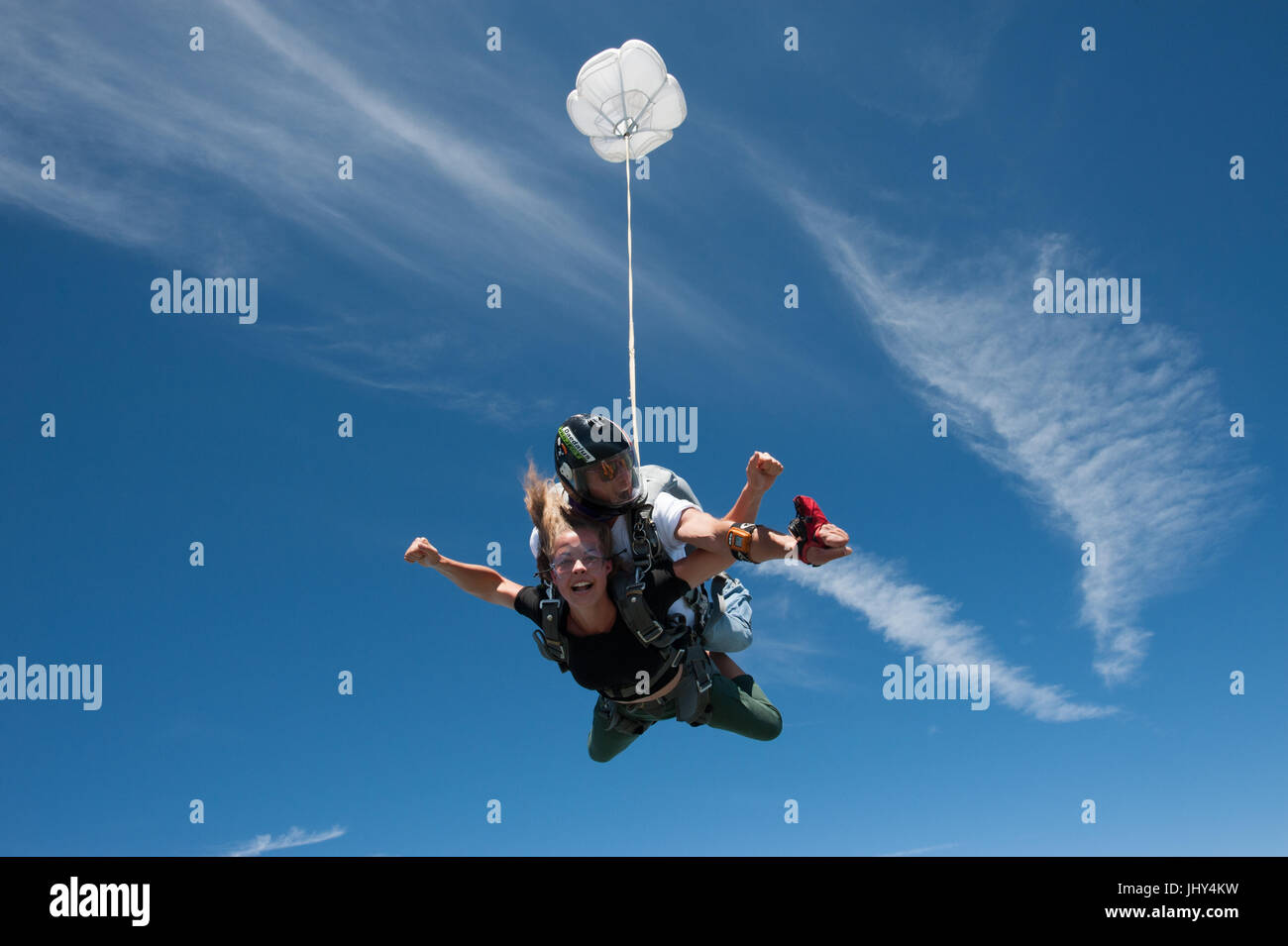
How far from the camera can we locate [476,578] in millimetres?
5980

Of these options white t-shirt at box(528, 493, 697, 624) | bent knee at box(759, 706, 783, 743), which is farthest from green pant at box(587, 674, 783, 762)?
white t-shirt at box(528, 493, 697, 624)

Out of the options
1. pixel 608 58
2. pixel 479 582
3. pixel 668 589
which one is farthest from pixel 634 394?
pixel 608 58

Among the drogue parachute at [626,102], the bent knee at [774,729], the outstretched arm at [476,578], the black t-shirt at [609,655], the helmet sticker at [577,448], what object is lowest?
the bent knee at [774,729]

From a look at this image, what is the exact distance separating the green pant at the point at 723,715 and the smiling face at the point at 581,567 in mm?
1273

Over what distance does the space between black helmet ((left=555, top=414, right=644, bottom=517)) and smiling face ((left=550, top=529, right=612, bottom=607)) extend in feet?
0.63

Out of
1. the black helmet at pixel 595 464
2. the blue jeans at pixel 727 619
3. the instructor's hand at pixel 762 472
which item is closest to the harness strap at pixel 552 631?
the black helmet at pixel 595 464

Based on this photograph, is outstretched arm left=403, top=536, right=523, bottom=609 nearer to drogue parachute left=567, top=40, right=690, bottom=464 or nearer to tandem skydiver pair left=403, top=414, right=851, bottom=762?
tandem skydiver pair left=403, top=414, right=851, bottom=762

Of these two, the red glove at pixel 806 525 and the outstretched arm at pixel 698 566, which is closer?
the red glove at pixel 806 525

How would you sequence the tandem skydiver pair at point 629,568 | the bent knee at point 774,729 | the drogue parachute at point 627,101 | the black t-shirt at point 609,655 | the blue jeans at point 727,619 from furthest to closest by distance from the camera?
the drogue parachute at point 627,101
the bent knee at point 774,729
the blue jeans at point 727,619
the black t-shirt at point 609,655
the tandem skydiver pair at point 629,568

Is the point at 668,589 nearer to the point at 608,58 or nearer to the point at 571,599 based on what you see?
the point at 571,599

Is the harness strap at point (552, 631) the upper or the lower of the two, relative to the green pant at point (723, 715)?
upper

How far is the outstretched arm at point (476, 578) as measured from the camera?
584cm

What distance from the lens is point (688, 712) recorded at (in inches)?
242

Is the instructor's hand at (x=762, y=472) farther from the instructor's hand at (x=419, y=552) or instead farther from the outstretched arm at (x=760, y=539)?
the instructor's hand at (x=419, y=552)
